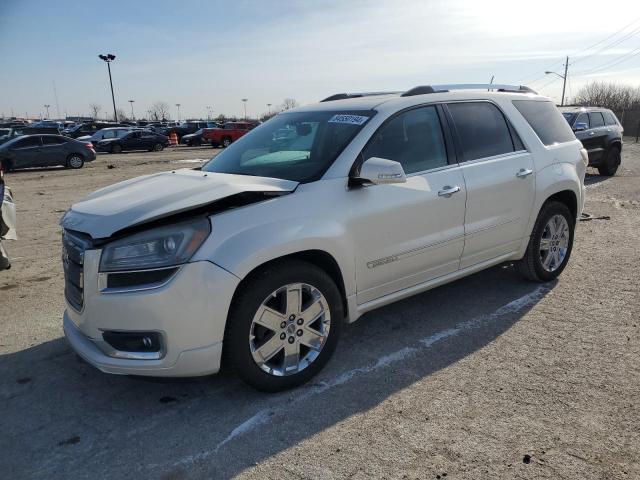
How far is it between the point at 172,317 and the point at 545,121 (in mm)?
4127

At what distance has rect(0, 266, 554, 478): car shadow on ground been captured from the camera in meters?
2.68

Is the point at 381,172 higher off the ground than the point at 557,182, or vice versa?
the point at 381,172

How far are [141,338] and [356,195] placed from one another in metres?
1.60

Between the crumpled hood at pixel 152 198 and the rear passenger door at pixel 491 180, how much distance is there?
1.64m

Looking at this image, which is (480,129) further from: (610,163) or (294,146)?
(610,163)

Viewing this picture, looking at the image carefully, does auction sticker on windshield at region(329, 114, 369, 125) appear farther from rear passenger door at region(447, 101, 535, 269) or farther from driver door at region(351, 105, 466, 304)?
rear passenger door at region(447, 101, 535, 269)

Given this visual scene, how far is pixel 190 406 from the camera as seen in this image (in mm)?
3162

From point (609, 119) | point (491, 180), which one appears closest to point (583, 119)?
point (609, 119)

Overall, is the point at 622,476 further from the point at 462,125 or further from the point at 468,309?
the point at 462,125

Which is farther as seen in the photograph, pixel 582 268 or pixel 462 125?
pixel 582 268

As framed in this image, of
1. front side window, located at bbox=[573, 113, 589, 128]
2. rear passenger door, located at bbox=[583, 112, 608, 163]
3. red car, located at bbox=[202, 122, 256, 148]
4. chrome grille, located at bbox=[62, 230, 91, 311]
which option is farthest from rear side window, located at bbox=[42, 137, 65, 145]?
chrome grille, located at bbox=[62, 230, 91, 311]

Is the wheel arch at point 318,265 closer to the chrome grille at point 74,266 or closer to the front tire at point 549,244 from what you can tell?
→ the chrome grille at point 74,266

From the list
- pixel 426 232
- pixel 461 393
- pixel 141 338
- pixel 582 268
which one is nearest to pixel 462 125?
pixel 426 232

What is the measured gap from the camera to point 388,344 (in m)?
3.91
